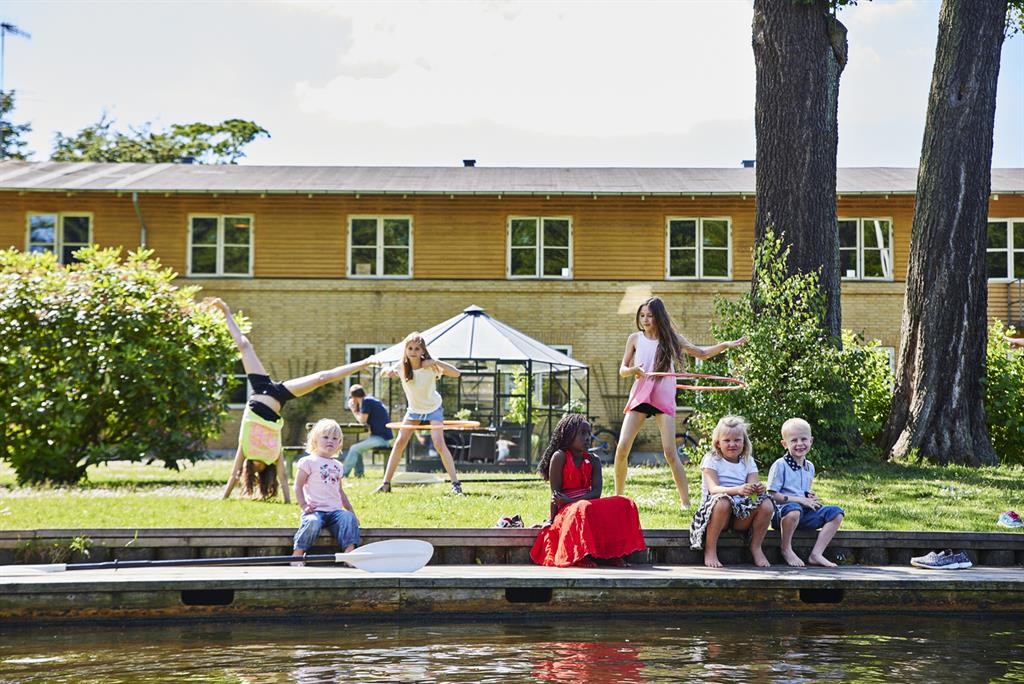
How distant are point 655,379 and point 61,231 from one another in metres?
22.1

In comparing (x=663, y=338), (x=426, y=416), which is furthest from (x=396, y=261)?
(x=663, y=338)

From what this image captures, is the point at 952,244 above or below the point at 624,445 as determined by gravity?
above

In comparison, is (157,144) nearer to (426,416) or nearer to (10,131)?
(10,131)

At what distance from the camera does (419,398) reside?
13367mm

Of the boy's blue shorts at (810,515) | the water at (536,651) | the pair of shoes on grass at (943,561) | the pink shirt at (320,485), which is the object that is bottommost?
the water at (536,651)

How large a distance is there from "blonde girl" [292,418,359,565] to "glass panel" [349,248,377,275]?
64.3ft

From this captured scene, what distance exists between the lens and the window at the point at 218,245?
2847 centimetres

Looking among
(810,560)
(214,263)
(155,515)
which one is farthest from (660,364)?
(214,263)

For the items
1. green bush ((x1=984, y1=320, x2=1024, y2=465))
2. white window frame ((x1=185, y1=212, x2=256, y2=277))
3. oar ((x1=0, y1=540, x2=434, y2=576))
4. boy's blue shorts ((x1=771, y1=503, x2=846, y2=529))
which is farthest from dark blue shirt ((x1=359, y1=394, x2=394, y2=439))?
white window frame ((x1=185, y1=212, x2=256, y2=277))

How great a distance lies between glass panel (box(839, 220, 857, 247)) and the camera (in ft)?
92.7

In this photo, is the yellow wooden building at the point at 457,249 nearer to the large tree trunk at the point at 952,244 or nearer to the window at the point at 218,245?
the window at the point at 218,245

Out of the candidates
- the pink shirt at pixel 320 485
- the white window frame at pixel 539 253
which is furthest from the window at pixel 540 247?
the pink shirt at pixel 320 485

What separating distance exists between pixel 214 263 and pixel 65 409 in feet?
45.4

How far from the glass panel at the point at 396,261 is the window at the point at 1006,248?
1441cm
